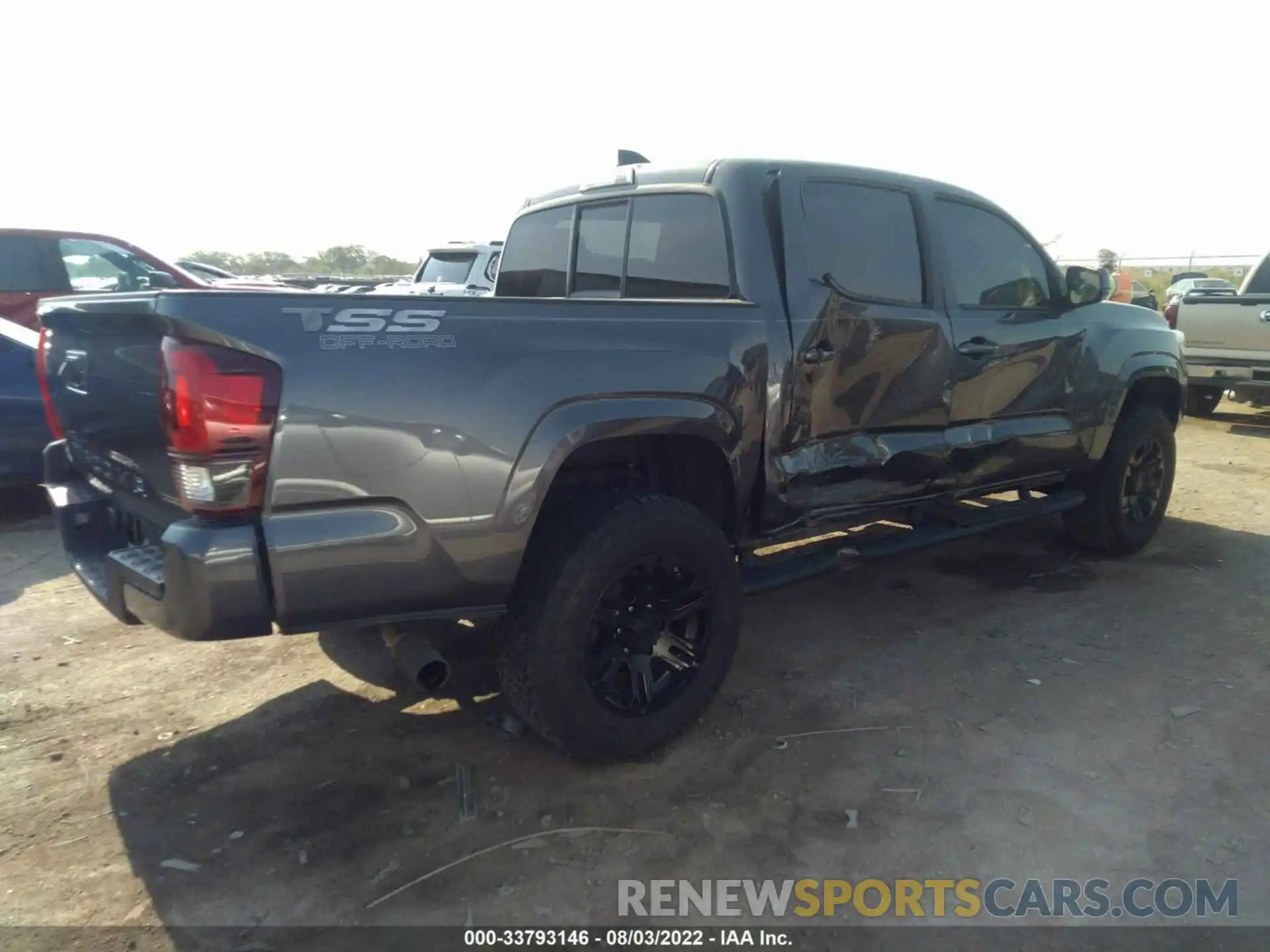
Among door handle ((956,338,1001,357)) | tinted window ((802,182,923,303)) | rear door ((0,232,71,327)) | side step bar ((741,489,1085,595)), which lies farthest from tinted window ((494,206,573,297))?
rear door ((0,232,71,327))

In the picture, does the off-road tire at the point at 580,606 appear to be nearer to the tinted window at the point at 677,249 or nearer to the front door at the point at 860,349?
the front door at the point at 860,349

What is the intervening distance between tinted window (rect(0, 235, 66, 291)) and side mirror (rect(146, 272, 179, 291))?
0.85 metres

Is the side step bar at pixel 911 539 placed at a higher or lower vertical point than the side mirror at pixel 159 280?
lower

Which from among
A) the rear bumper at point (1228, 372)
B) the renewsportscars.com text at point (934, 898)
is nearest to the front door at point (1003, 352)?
the renewsportscars.com text at point (934, 898)

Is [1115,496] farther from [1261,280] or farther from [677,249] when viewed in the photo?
[1261,280]

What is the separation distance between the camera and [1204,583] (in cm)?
495

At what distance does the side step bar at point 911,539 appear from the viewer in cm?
365

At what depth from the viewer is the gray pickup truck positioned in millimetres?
2395

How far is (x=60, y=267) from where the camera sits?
834 centimetres

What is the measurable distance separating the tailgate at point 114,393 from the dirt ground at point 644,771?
981 mm

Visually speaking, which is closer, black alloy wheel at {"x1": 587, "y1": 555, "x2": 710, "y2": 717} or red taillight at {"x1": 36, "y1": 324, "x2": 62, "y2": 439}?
black alloy wheel at {"x1": 587, "y1": 555, "x2": 710, "y2": 717}

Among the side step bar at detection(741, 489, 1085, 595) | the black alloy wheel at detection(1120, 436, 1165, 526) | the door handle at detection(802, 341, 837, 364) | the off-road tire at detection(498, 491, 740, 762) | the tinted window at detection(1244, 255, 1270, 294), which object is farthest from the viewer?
the tinted window at detection(1244, 255, 1270, 294)

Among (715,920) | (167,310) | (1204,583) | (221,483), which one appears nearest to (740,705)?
(715,920)

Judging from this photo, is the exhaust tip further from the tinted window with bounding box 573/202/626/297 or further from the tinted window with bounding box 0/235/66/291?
the tinted window with bounding box 0/235/66/291
